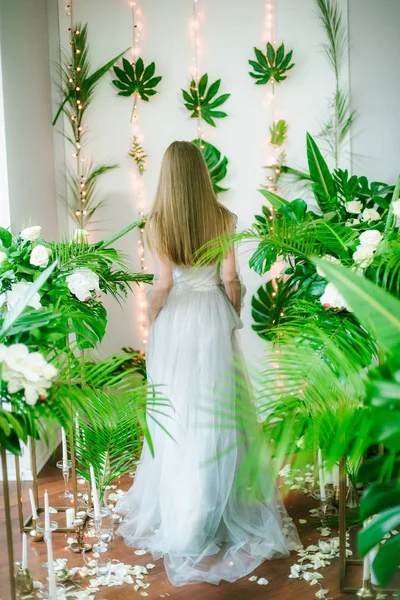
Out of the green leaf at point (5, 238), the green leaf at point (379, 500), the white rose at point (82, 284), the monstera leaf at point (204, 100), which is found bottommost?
the green leaf at point (379, 500)

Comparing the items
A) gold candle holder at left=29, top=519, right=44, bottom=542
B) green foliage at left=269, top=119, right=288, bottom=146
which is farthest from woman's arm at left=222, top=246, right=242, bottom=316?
green foliage at left=269, top=119, right=288, bottom=146

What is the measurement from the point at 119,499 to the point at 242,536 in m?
0.76

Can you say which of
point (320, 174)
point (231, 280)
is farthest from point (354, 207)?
point (231, 280)

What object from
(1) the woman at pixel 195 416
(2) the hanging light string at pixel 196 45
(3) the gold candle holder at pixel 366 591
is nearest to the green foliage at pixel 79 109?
(2) the hanging light string at pixel 196 45

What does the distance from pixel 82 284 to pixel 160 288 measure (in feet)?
1.44

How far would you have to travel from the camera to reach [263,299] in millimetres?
4281

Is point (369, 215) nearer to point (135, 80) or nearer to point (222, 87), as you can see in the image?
point (222, 87)

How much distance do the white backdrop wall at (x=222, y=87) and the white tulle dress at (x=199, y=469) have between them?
145 cm

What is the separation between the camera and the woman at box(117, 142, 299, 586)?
2.67 m

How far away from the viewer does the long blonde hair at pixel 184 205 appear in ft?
8.81

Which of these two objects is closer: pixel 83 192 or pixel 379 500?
pixel 379 500

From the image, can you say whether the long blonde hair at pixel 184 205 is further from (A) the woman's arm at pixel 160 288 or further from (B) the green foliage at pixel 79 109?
(B) the green foliage at pixel 79 109

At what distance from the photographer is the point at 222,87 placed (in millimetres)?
4203

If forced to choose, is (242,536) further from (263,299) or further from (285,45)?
(285,45)
